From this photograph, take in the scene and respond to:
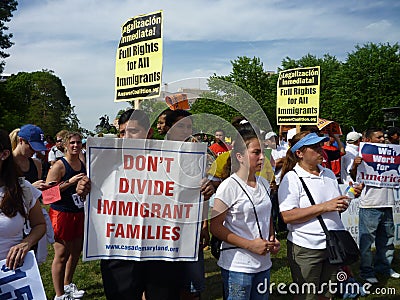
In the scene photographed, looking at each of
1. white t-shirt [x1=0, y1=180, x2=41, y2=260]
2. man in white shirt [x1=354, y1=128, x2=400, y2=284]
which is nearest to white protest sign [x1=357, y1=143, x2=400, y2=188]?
man in white shirt [x1=354, y1=128, x2=400, y2=284]

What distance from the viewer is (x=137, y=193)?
276 centimetres

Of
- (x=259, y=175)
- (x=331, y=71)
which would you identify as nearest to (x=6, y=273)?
(x=259, y=175)

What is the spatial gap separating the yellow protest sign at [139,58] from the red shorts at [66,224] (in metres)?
1.38

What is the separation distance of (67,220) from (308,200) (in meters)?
2.63

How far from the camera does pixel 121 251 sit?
2.80 m

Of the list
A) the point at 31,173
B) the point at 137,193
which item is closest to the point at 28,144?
the point at 31,173

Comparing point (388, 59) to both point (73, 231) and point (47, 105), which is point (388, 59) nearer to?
point (73, 231)

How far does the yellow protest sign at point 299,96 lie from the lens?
648 cm

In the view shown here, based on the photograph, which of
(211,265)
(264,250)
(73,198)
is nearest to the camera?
(264,250)

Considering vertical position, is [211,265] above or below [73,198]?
below

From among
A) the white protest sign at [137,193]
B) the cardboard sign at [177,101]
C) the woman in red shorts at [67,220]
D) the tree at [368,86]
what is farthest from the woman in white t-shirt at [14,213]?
the tree at [368,86]

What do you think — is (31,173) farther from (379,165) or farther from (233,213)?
(379,165)

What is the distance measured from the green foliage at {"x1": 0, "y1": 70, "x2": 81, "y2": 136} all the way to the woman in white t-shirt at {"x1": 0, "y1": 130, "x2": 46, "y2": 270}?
113 feet

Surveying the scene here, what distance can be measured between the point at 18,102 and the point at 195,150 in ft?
123
